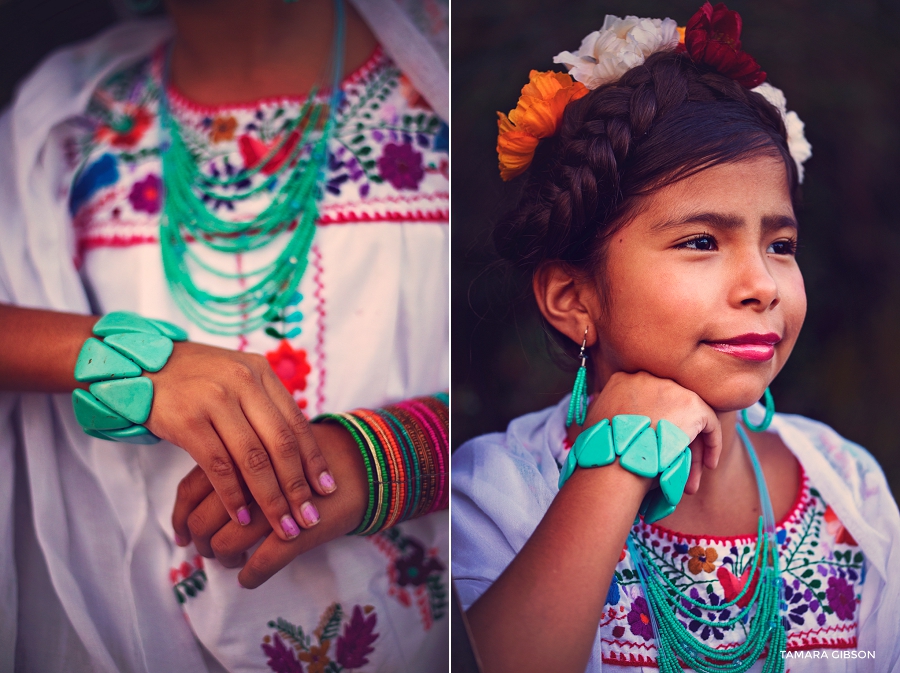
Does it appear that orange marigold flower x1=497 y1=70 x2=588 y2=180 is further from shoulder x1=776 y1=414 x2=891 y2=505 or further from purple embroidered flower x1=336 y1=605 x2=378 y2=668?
purple embroidered flower x1=336 y1=605 x2=378 y2=668

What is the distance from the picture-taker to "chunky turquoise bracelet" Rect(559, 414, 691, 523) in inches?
23.8

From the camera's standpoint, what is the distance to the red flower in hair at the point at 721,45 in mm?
642

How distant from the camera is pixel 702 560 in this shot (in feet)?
2.06

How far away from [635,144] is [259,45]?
0.56m

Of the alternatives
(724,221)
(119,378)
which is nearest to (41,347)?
(119,378)

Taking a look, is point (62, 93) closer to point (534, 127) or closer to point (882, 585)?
point (534, 127)

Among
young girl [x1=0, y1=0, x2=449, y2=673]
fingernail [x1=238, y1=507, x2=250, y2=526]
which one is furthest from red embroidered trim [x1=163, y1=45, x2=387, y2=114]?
fingernail [x1=238, y1=507, x2=250, y2=526]

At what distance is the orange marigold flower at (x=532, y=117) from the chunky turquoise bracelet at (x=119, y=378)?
0.45 m

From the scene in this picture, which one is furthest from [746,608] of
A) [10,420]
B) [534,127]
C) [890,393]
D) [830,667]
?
[10,420]

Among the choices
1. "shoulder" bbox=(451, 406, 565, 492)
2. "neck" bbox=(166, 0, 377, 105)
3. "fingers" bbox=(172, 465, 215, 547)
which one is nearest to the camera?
"shoulder" bbox=(451, 406, 565, 492)

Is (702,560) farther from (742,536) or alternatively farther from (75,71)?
(75,71)

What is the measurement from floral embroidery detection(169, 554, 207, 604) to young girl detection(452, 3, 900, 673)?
386mm

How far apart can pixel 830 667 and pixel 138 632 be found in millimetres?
781

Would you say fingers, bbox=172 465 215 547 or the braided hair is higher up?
the braided hair
